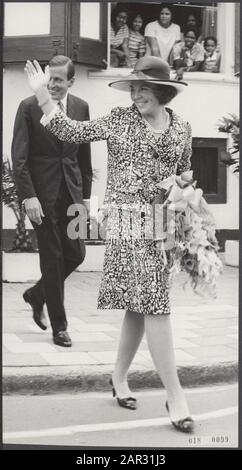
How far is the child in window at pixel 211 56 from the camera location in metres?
6.20

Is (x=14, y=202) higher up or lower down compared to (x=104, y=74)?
lower down

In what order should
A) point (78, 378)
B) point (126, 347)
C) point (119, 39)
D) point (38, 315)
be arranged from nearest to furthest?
point (126, 347), point (119, 39), point (78, 378), point (38, 315)

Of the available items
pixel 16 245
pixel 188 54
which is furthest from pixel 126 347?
pixel 188 54

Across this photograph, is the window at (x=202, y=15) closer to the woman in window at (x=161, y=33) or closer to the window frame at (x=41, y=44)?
the woman in window at (x=161, y=33)

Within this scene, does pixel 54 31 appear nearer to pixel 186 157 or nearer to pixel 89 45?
pixel 89 45

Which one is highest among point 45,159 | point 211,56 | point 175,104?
point 211,56

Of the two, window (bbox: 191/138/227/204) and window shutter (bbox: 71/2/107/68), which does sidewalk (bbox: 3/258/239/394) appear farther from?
window shutter (bbox: 71/2/107/68)

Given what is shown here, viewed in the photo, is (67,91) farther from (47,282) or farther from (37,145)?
(47,282)

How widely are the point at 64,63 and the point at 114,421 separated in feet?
6.05

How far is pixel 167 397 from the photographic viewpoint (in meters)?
5.98

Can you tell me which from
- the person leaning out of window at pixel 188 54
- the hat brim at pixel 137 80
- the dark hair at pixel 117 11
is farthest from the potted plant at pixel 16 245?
the person leaning out of window at pixel 188 54

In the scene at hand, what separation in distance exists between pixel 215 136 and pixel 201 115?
0.43ft

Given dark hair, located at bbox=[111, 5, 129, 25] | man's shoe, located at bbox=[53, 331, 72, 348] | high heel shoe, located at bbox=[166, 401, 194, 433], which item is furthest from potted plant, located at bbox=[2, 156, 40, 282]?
high heel shoe, located at bbox=[166, 401, 194, 433]

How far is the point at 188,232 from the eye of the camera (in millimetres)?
5875
